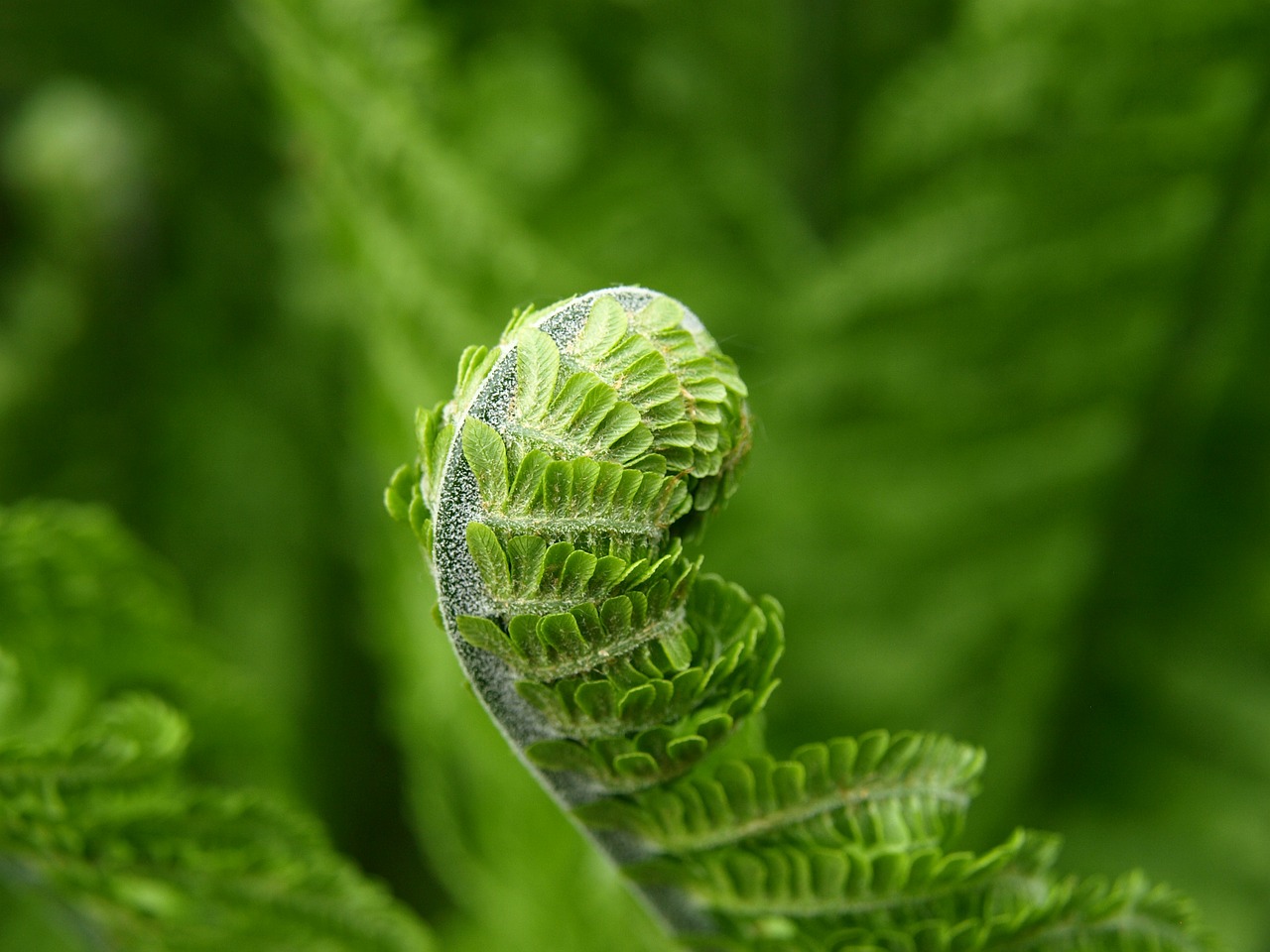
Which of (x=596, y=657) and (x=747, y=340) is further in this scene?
(x=747, y=340)

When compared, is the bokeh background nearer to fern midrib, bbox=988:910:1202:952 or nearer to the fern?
the fern

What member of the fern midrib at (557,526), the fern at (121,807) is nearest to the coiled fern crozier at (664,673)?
the fern midrib at (557,526)

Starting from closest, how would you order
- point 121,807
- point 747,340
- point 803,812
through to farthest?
point 803,812, point 121,807, point 747,340

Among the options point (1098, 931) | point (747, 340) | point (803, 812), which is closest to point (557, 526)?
point (803, 812)

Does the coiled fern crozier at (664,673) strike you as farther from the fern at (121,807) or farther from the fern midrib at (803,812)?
the fern at (121,807)

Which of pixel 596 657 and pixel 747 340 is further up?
pixel 747 340


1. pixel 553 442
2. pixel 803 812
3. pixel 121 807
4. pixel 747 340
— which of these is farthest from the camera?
pixel 747 340

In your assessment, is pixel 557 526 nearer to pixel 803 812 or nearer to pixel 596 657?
pixel 596 657
